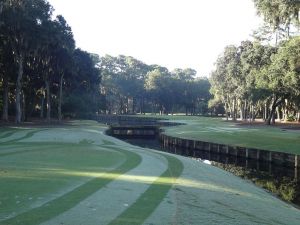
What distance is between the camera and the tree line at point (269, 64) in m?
51.9

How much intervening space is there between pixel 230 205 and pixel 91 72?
280ft

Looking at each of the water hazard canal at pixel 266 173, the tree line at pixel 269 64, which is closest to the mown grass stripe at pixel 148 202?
the water hazard canal at pixel 266 173

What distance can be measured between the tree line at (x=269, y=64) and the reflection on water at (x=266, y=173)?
1896 centimetres

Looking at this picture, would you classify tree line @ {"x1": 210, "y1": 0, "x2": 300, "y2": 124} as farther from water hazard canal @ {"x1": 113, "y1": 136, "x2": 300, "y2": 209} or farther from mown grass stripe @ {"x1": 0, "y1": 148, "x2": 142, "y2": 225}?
mown grass stripe @ {"x1": 0, "y1": 148, "x2": 142, "y2": 225}

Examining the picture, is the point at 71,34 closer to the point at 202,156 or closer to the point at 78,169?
the point at 202,156

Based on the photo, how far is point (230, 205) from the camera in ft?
44.5

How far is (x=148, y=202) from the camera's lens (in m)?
12.1

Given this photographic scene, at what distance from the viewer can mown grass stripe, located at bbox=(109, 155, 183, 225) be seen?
1001 centimetres

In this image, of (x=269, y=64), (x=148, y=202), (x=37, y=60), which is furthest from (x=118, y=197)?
(x=37, y=60)

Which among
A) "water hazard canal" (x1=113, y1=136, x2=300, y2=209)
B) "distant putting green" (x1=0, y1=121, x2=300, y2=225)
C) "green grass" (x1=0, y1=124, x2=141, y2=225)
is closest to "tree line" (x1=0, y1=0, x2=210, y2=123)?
"water hazard canal" (x1=113, y1=136, x2=300, y2=209)

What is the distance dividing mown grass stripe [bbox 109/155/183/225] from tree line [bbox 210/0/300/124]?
37.7 metres

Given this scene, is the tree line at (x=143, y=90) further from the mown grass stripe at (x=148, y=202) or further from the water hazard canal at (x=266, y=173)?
the mown grass stripe at (x=148, y=202)

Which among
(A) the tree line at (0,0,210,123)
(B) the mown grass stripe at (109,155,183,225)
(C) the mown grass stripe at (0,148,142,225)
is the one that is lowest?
(B) the mown grass stripe at (109,155,183,225)

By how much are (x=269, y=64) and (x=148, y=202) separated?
59.3 meters
